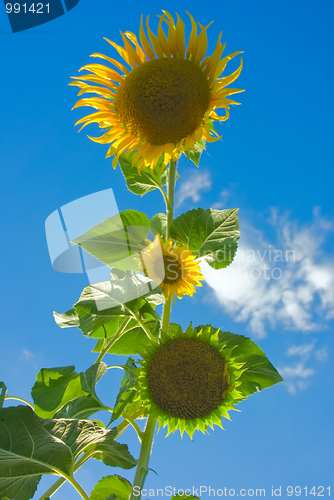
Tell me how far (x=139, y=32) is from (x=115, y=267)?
1252 millimetres

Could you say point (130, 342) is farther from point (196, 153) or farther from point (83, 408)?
point (196, 153)

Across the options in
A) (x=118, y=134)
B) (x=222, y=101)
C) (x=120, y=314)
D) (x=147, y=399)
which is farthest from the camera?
(x=118, y=134)

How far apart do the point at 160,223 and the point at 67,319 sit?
82 centimetres

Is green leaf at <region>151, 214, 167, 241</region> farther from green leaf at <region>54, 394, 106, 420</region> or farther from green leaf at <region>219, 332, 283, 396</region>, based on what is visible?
green leaf at <region>54, 394, 106, 420</region>

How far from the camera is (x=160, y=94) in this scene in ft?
5.98

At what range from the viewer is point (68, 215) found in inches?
83.6

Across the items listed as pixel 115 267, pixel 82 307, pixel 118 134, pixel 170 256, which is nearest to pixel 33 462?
pixel 82 307

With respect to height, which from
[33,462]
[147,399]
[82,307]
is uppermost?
[82,307]

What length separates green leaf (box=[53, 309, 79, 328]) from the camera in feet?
7.54

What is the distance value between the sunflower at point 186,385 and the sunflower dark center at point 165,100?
3.22 ft

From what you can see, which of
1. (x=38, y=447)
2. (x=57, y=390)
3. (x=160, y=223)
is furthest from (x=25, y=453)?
(x=160, y=223)

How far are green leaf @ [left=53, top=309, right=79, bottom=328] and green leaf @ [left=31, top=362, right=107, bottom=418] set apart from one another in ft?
→ 0.99

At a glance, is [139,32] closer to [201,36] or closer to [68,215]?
[201,36]

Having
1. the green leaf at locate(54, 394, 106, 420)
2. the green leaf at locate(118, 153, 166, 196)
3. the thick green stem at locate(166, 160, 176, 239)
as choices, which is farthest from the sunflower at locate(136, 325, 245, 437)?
the green leaf at locate(118, 153, 166, 196)
